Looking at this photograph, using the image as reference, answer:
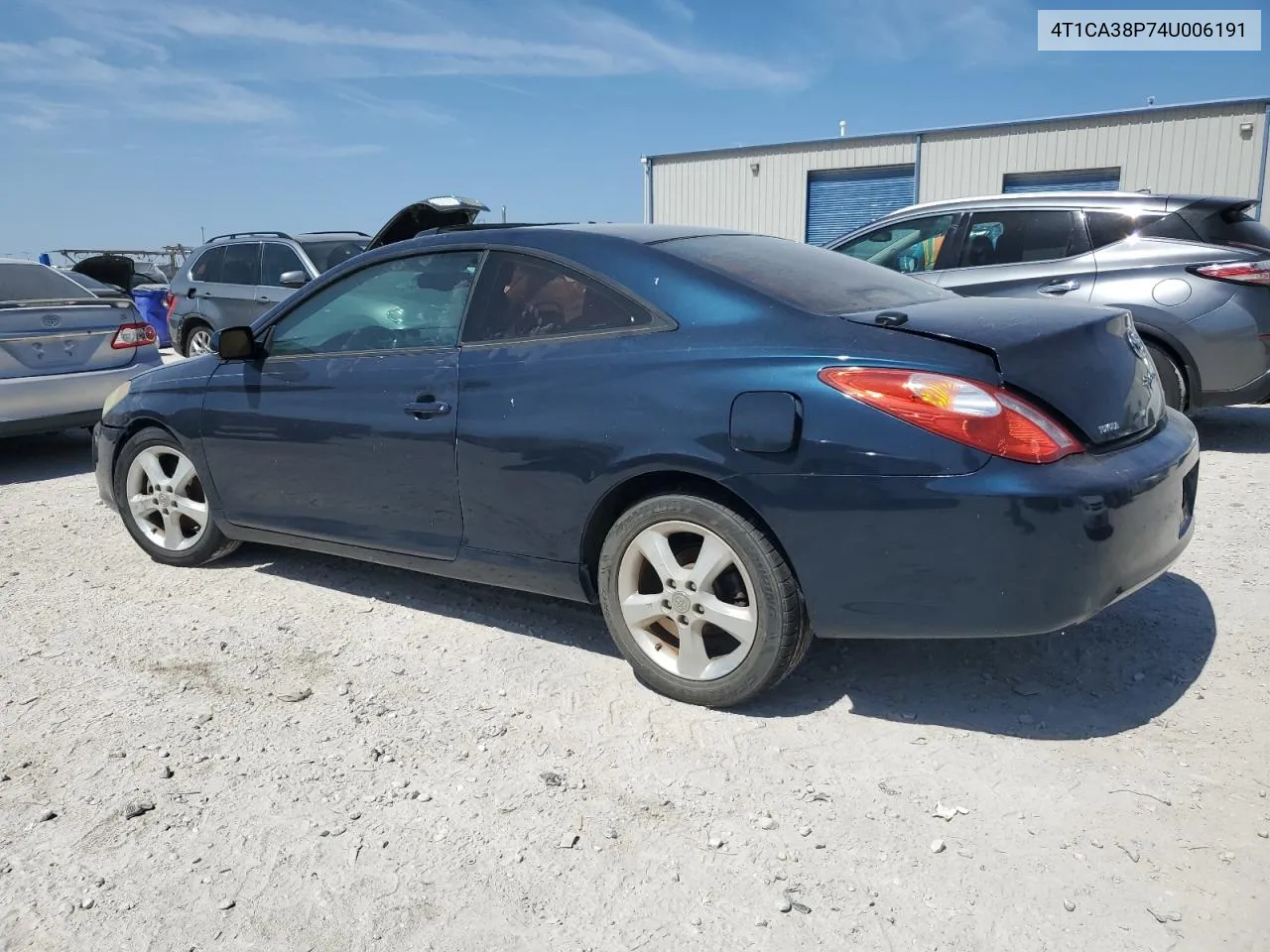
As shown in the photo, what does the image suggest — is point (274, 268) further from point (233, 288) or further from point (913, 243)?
point (913, 243)

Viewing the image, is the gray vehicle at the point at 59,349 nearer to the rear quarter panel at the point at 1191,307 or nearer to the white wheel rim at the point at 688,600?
the white wheel rim at the point at 688,600

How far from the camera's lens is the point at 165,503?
475cm

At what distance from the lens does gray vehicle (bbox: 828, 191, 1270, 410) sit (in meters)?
6.29

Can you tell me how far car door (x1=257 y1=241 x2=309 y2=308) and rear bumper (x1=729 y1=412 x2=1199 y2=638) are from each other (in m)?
8.94

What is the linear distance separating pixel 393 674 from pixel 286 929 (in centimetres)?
134

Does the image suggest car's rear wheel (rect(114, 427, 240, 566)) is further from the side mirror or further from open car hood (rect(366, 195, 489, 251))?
open car hood (rect(366, 195, 489, 251))

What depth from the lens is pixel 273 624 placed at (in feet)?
13.3

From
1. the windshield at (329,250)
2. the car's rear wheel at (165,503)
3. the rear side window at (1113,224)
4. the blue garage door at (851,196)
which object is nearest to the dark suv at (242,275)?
the windshield at (329,250)

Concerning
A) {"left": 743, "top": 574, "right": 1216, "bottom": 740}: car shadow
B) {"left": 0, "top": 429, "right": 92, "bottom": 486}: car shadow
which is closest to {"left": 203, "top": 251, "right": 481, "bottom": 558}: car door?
{"left": 743, "top": 574, "right": 1216, "bottom": 740}: car shadow

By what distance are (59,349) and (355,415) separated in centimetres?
439

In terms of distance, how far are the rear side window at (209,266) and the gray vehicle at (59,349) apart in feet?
13.2

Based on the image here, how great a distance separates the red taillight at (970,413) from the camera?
2689 mm

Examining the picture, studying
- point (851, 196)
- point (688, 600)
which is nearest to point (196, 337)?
Answer: point (688, 600)

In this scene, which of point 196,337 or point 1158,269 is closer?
point 1158,269
